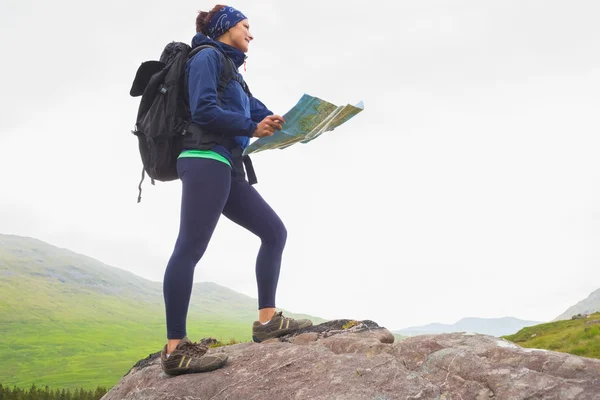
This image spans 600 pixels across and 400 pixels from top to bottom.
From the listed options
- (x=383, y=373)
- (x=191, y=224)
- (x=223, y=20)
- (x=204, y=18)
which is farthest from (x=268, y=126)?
(x=383, y=373)

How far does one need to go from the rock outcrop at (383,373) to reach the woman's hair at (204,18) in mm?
4059

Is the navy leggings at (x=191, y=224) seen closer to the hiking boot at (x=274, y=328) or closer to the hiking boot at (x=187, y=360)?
the hiking boot at (x=187, y=360)

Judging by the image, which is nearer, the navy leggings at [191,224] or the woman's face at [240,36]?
the navy leggings at [191,224]

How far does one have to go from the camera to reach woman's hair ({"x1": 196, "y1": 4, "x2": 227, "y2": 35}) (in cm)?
596

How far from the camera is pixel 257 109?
6.62m

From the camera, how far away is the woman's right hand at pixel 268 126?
5.27 metres

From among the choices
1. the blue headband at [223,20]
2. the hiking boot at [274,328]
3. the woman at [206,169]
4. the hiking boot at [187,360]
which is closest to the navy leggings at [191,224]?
the woman at [206,169]

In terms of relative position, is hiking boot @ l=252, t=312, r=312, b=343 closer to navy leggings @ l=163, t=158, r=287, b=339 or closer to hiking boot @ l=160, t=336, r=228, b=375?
hiking boot @ l=160, t=336, r=228, b=375

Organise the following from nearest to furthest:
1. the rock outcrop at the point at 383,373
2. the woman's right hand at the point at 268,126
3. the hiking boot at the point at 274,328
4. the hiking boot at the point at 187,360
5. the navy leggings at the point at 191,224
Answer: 1. the rock outcrop at the point at 383,373
2. the navy leggings at the point at 191,224
3. the hiking boot at the point at 187,360
4. the woman's right hand at the point at 268,126
5. the hiking boot at the point at 274,328

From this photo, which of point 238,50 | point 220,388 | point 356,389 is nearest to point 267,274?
point 220,388

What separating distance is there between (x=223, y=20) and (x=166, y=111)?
1503 millimetres

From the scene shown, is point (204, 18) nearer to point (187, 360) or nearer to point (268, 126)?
point (268, 126)

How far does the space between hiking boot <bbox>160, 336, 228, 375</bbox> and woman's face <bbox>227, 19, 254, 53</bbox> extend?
3.52 m

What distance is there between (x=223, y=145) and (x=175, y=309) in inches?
73.1
